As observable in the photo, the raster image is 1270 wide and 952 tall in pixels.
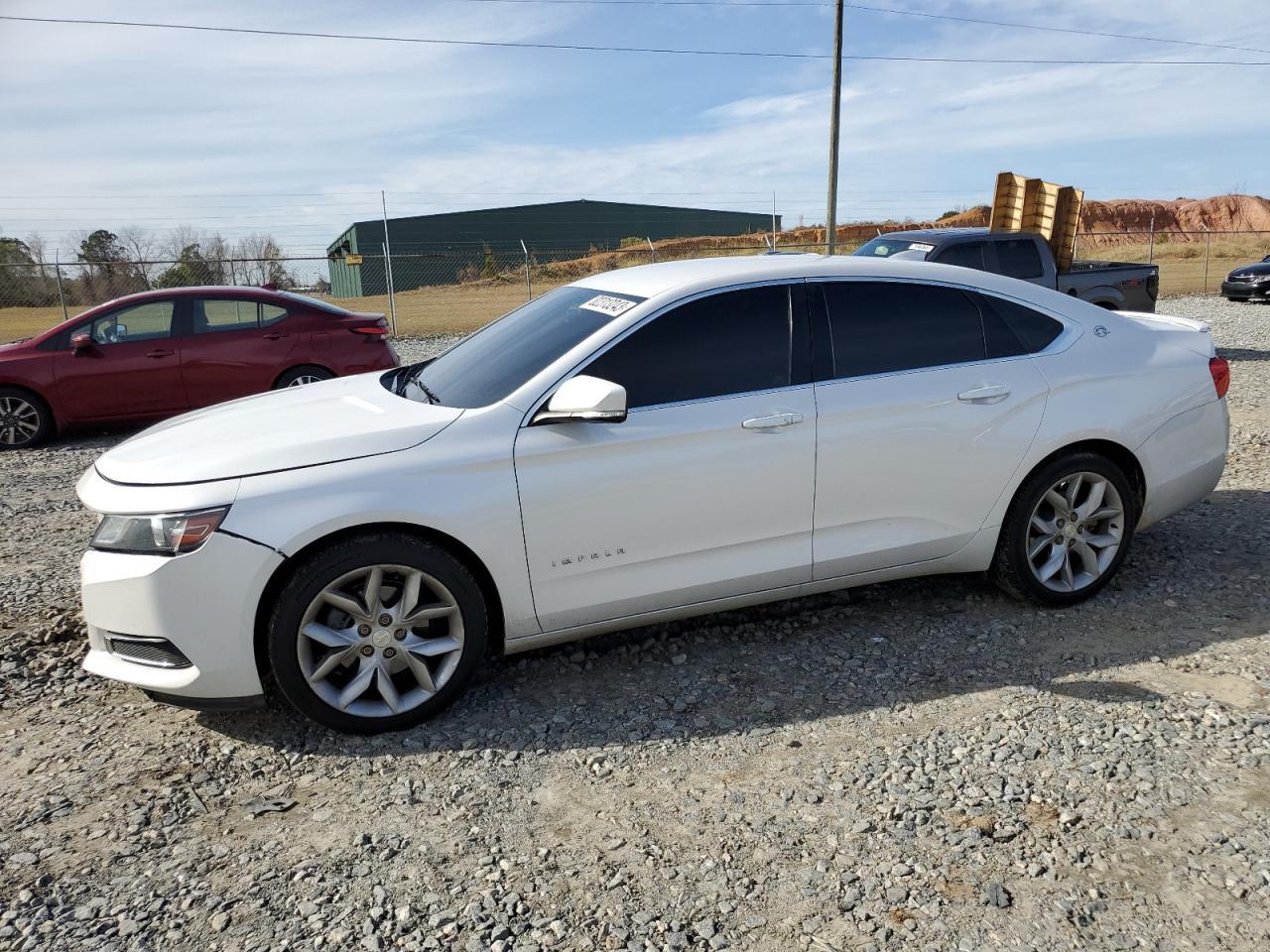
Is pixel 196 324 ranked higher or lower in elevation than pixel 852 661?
higher

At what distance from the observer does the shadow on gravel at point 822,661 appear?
3.74 m

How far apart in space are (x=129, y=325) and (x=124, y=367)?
0.42m

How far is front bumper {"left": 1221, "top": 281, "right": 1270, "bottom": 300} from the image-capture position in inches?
812

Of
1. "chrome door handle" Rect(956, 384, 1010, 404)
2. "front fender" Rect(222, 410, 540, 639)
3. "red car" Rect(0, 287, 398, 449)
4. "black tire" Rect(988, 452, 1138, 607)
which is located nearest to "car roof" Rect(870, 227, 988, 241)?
"red car" Rect(0, 287, 398, 449)

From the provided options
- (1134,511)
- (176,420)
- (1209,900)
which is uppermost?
(176,420)

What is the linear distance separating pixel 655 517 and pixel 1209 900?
2.09m

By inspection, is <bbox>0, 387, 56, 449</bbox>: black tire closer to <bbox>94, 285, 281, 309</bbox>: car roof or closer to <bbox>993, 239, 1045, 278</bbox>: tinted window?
<bbox>94, 285, 281, 309</bbox>: car roof

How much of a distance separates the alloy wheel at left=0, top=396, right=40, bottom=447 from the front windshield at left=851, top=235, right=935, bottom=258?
8581mm

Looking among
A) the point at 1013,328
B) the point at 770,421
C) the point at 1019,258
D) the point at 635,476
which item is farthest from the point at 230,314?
the point at 1019,258

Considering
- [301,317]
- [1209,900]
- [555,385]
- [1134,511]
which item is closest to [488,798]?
[555,385]

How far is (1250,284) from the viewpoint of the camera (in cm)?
2077

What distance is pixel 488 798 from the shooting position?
329 centimetres

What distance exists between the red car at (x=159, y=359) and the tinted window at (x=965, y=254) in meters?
6.26

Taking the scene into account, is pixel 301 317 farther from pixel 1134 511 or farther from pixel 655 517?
pixel 1134 511
